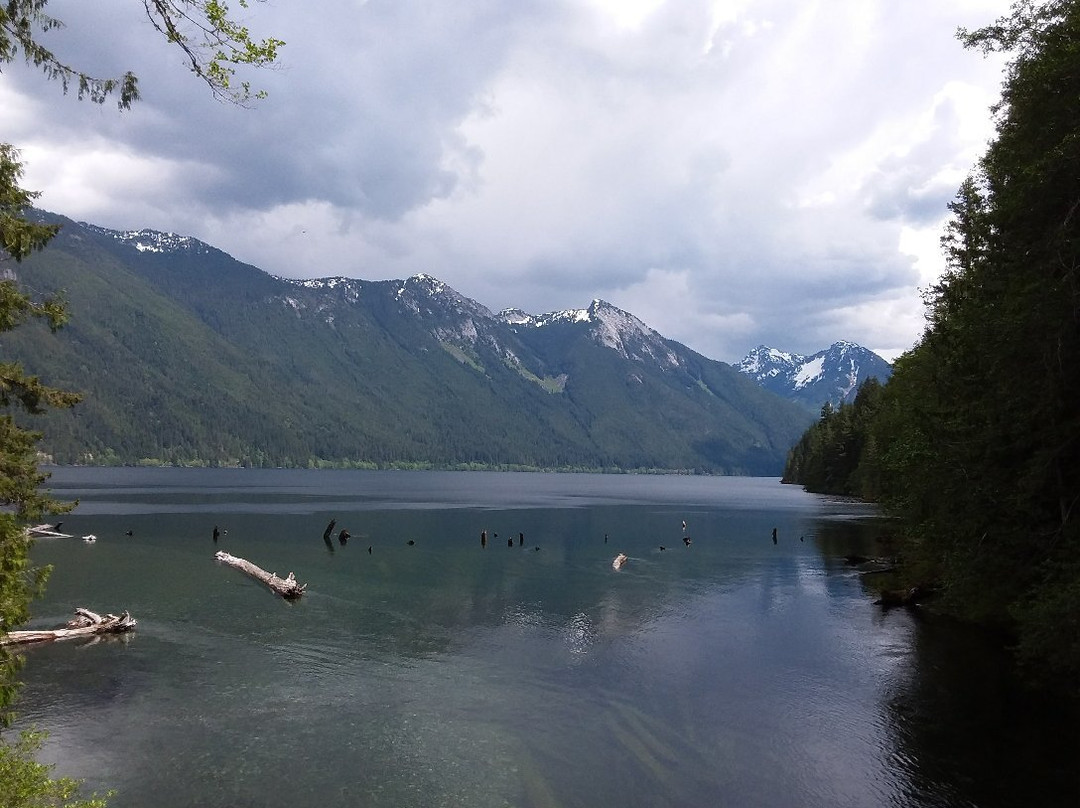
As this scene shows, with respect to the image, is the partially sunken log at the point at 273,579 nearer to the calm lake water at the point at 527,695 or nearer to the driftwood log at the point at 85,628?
the calm lake water at the point at 527,695

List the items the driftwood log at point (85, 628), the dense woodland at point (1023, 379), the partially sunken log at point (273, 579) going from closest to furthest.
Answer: the dense woodland at point (1023, 379) < the driftwood log at point (85, 628) < the partially sunken log at point (273, 579)

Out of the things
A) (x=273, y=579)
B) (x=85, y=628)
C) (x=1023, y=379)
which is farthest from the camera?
(x=273, y=579)

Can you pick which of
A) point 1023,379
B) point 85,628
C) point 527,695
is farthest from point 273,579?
point 1023,379

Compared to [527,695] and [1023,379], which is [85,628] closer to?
[527,695]

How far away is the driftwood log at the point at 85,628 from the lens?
3716cm

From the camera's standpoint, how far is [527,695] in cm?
3092

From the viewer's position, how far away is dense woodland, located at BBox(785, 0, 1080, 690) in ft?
72.5

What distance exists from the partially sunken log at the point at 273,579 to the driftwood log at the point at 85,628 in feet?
36.6

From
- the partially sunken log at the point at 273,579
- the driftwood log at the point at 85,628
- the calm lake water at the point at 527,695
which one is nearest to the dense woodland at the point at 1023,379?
the calm lake water at the point at 527,695

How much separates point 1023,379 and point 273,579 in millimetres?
51576

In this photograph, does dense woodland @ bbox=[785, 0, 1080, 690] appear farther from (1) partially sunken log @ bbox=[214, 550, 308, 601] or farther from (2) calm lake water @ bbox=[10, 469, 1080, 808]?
(1) partially sunken log @ bbox=[214, 550, 308, 601]

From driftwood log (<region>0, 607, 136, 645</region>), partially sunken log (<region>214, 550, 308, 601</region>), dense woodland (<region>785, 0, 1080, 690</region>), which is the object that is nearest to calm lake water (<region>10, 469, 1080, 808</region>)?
partially sunken log (<region>214, 550, 308, 601</region>)

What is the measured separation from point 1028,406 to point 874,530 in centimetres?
8532

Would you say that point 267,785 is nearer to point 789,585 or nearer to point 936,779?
point 936,779
